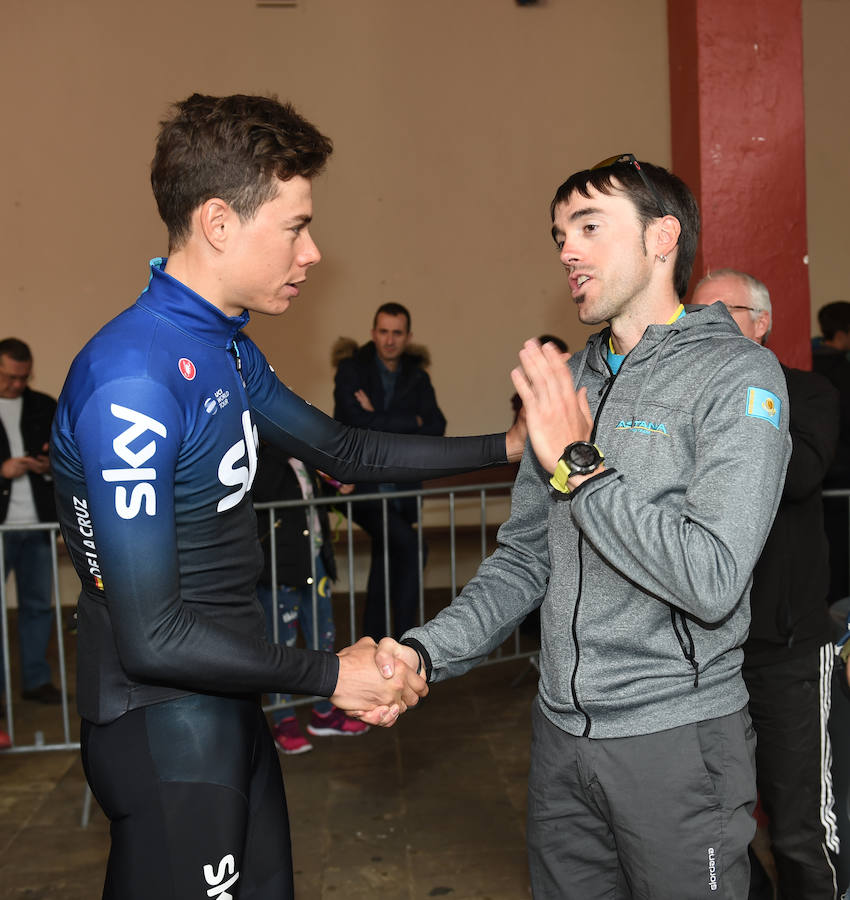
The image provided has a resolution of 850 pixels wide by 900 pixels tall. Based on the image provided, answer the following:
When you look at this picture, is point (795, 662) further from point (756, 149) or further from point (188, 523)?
point (756, 149)

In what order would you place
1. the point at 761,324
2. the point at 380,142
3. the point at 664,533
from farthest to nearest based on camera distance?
the point at 380,142 < the point at 761,324 < the point at 664,533

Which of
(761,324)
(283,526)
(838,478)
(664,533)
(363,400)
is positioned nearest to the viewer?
(664,533)

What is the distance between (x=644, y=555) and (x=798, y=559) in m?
1.46

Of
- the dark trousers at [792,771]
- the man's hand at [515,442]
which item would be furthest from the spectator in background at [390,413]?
the man's hand at [515,442]

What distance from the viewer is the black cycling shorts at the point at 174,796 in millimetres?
1697

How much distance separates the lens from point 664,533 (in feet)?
5.05

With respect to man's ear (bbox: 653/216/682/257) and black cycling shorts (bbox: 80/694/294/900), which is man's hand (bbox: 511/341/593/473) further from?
black cycling shorts (bbox: 80/694/294/900)

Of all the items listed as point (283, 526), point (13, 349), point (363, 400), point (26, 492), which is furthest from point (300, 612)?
point (13, 349)

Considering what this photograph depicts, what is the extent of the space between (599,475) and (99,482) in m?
0.80

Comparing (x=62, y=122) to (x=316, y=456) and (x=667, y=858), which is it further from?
(x=667, y=858)

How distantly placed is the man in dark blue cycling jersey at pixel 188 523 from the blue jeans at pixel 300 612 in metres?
2.66

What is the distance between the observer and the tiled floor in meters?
3.36

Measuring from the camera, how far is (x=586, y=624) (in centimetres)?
176

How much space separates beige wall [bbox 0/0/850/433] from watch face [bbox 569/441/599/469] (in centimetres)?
613
